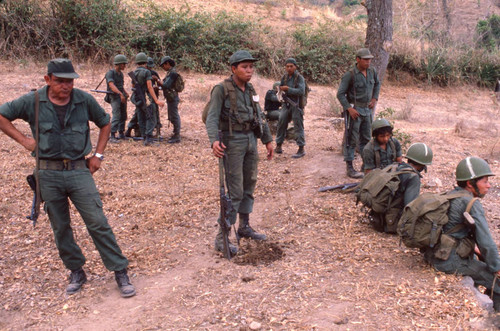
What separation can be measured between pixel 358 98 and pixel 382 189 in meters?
2.29

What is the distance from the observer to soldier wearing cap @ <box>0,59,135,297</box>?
338 cm

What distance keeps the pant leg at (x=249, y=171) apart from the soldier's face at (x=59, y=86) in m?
1.65

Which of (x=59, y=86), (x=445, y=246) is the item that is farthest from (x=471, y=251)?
(x=59, y=86)

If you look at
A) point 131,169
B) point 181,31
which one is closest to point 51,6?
point 181,31

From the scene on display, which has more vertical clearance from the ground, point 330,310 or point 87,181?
point 87,181

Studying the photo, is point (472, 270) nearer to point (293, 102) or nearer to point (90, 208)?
point (90, 208)

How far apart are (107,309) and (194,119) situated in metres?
7.74

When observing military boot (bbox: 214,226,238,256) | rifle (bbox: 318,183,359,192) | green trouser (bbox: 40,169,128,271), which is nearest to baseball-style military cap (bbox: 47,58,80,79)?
green trouser (bbox: 40,169,128,271)

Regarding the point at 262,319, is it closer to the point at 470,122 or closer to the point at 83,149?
the point at 83,149

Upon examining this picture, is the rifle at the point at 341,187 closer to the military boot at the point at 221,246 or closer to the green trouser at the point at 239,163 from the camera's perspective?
the green trouser at the point at 239,163

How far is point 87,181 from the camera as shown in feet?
11.7

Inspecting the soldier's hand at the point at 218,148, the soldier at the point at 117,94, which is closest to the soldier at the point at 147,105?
the soldier at the point at 117,94

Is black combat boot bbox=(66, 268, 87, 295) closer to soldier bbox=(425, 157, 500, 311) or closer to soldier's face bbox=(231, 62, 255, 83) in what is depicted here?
soldier's face bbox=(231, 62, 255, 83)

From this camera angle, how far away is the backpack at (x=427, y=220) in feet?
11.9
